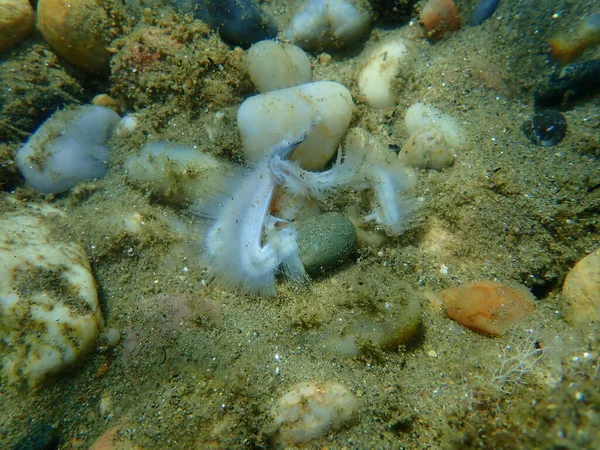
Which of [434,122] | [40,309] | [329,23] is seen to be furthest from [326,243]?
[329,23]

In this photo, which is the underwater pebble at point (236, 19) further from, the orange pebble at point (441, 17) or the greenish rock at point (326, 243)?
the greenish rock at point (326, 243)

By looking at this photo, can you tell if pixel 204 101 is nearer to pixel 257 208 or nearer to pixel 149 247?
pixel 257 208

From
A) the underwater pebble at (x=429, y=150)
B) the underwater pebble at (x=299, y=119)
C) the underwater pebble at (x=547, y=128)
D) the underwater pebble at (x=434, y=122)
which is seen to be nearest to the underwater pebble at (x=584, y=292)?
the underwater pebble at (x=547, y=128)

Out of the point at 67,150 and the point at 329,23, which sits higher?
the point at 67,150

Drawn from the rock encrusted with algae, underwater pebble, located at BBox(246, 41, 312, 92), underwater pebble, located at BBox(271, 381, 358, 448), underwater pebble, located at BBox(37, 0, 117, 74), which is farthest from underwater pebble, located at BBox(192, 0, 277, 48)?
underwater pebble, located at BBox(271, 381, 358, 448)

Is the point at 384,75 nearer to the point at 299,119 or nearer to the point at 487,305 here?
the point at 299,119

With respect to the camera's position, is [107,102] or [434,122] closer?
[434,122]
